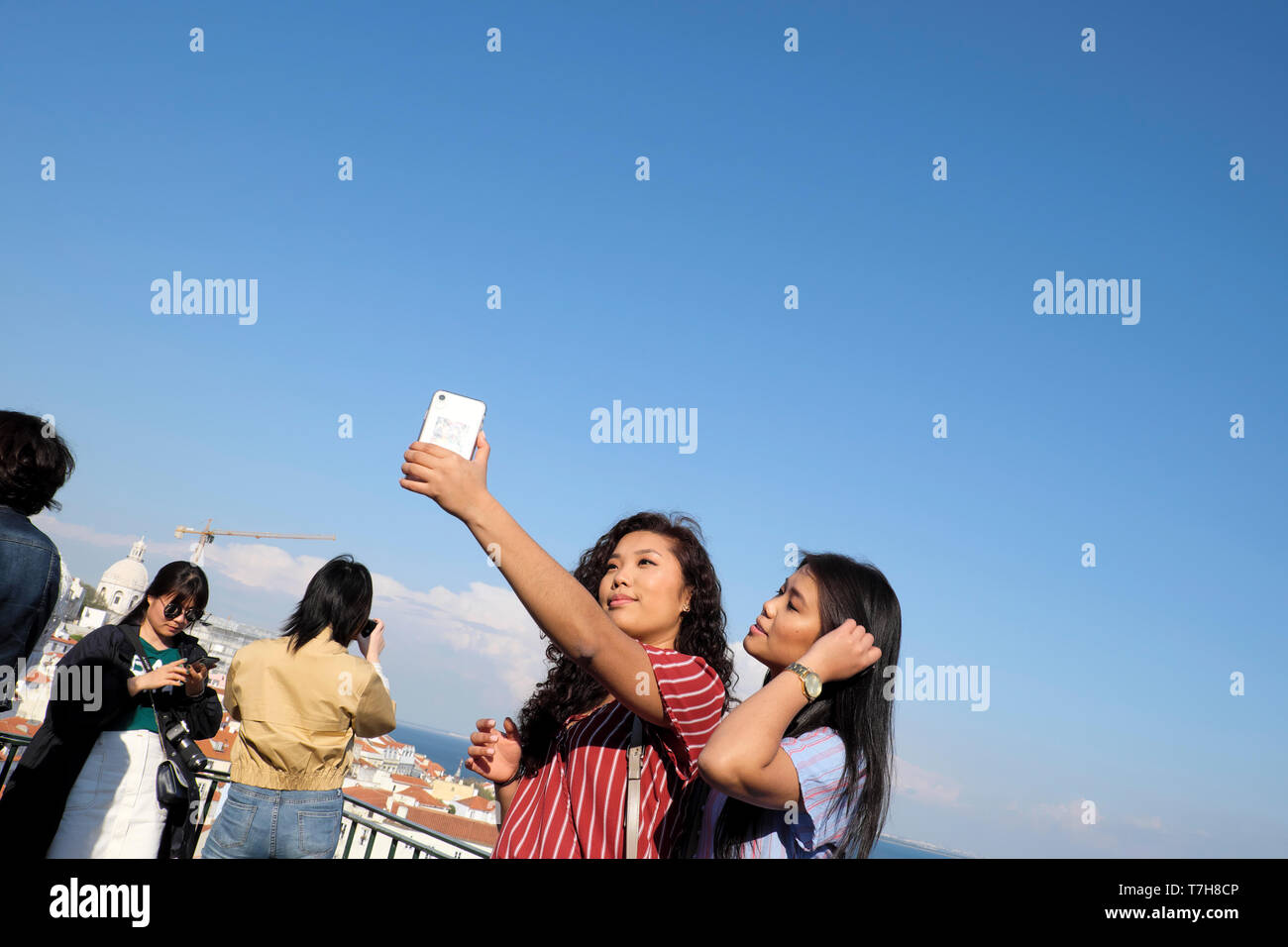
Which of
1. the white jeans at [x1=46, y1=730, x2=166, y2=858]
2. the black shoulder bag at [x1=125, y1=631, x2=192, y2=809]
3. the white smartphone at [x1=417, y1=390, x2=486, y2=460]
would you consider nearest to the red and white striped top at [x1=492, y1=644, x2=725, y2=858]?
the white smartphone at [x1=417, y1=390, x2=486, y2=460]

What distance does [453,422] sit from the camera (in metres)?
1.75

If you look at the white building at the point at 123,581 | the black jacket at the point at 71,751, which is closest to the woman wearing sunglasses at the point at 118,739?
the black jacket at the point at 71,751

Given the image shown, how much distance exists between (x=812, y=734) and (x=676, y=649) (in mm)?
696

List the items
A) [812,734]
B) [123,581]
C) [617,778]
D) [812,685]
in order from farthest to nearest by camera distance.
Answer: [123,581] → [617,778] → [812,734] → [812,685]

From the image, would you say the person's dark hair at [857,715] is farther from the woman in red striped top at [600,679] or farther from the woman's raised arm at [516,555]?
the woman's raised arm at [516,555]

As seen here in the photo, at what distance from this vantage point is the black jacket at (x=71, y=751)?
3717 millimetres

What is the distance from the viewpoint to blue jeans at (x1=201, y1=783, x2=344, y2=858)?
3.83 m

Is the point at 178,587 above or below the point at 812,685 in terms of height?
above

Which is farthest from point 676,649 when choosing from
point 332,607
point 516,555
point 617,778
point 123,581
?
point 123,581

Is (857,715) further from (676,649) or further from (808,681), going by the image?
(676,649)

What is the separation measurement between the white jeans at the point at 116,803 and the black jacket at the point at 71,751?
0.18 feet

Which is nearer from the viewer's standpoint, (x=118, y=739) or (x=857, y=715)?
(x=857, y=715)
